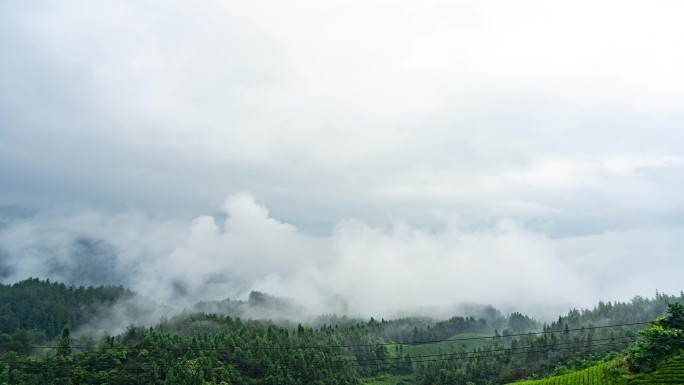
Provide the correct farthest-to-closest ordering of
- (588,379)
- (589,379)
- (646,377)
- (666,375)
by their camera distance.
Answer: (588,379)
(589,379)
(646,377)
(666,375)

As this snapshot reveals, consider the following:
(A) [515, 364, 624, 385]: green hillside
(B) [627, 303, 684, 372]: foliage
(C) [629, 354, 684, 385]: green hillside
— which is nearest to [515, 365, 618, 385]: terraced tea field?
(A) [515, 364, 624, 385]: green hillside

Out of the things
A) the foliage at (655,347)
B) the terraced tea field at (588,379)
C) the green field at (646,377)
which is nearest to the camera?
the green field at (646,377)

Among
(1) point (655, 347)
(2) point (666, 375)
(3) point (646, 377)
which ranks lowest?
(3) point (646, 377)

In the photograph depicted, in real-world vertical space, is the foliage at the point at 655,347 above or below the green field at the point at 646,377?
above

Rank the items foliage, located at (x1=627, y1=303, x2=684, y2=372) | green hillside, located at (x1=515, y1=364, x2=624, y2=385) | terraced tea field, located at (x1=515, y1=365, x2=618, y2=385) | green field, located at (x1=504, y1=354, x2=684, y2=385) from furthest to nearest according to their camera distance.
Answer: terraced tea field, located at (x1=515, y1=365, x2=618, y2=385), green hillside, located at (x1=515, y1=364, x2=624, y2=385), foliage, located at (x1=627, y1=303, x2=684, y2=372), green field, located at (x1=504, y1=354, x2=684, y2=385)

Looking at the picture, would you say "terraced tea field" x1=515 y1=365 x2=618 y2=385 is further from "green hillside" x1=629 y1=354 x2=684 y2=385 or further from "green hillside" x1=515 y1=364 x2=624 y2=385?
"green hillside" x1=629 y1=354 x2=684 y2=385

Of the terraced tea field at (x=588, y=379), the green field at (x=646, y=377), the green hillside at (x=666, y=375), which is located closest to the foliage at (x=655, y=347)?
the green hillside at (x=666, y=375)

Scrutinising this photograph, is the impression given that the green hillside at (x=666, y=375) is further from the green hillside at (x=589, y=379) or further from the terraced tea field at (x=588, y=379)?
the terraced tea field at (x=588, y=379)

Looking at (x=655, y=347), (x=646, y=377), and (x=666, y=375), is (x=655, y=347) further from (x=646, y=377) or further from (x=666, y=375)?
(x=666, y=375)

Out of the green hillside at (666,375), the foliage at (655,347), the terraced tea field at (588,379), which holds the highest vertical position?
the foliage at (655,347)

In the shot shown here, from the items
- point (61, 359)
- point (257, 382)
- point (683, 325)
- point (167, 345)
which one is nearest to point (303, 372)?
point (257, 382)

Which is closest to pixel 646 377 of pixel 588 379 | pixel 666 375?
pixel 666 375

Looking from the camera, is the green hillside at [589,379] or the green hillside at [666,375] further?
the green hillside at [589,379]

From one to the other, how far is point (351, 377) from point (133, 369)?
77242 mm
